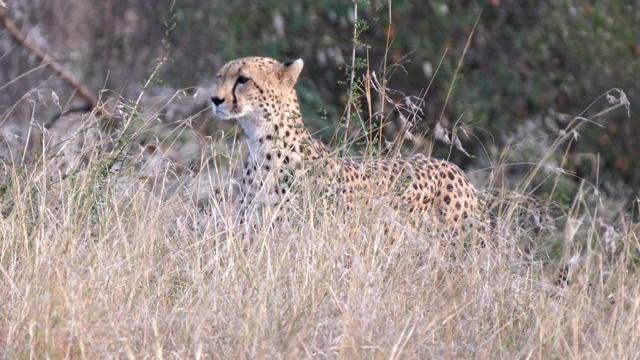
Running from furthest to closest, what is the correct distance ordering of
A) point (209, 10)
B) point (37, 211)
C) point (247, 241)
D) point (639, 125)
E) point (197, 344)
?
point (639, 125) → point (209, 10) → point (37, 211) → point (247, 241) → point (197, 344)

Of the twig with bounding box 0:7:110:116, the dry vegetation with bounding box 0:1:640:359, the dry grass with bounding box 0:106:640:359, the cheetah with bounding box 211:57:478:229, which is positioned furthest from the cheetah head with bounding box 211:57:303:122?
the twig with bounding box 0:7:110:116

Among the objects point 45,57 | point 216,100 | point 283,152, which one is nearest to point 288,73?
point 216,100

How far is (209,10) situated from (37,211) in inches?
127

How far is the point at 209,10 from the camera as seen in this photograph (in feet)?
23.7

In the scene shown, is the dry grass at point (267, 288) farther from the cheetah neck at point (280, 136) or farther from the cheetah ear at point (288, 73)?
the cheetah ear at point (288, 73)

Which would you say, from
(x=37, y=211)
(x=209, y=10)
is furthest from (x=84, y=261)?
(x=209, y=10)

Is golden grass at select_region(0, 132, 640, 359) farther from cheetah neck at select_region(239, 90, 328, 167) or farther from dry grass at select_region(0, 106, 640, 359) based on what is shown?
cheetah neck at select_region(239, 90, 328, 167)

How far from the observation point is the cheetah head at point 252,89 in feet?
16.9

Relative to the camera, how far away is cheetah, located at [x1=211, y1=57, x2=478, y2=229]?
4742mm

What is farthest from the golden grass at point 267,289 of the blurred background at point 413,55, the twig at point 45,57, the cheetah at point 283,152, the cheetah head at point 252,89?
the blurred background at point 413,55

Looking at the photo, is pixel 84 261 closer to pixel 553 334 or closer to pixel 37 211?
pixel 37 211

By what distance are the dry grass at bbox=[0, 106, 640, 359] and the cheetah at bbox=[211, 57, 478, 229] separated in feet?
1.60

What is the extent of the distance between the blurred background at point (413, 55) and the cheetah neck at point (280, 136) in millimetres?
1791

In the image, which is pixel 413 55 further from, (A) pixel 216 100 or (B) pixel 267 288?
(B) pixel 267 288
